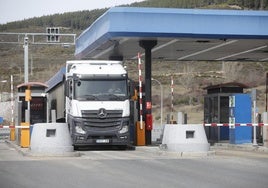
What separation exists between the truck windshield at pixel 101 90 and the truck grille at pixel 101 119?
1.60ft

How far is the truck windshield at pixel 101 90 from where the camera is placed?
22.0 meters

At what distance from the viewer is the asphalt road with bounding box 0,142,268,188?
12.0 meters

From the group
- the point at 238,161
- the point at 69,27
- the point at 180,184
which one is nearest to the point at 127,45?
the point at 238,161

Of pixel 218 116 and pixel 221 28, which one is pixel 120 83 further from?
pixel 218 116

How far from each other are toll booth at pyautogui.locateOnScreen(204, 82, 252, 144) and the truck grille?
5.95 meters

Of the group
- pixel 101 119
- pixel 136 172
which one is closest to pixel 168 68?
pixel 101 119

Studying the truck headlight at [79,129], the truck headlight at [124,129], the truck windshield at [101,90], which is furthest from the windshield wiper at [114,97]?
the truck headlight at [79,129]

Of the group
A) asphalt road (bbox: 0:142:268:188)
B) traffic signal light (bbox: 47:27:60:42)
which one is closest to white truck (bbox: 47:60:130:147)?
asphalt road (bbox: 0:142:268:188)

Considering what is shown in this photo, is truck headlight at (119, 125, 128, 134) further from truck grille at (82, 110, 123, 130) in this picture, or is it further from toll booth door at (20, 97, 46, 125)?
toll booth door at (20, 97, 46, 125)

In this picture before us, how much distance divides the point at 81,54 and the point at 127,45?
5.56 meters

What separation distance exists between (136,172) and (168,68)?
277 feet

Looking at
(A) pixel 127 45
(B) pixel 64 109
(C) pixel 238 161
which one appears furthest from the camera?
(A) pixel 127 45

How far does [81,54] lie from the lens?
105 feet

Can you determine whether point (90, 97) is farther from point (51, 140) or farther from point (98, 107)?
point (51, 140)
